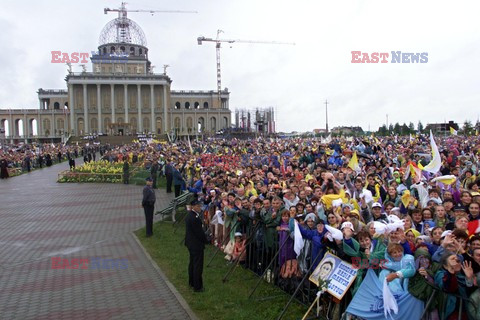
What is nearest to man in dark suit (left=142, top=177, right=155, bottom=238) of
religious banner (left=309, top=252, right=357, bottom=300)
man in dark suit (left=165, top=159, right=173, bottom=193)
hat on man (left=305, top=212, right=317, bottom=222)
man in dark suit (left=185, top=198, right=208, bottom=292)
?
man in dark suit (left=185, top=198, right=208, bottom=292)

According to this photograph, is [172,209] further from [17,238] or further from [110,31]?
[110,31]

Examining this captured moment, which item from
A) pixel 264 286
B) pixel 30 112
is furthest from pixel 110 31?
pixel 264 286

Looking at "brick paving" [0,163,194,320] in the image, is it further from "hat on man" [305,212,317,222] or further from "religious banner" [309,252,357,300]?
"hat on man" [305,212,317,222]

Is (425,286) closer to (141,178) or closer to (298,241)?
(298,241)

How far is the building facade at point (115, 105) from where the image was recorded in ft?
331

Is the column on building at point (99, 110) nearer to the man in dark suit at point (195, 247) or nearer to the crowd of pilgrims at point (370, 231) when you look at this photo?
the crowd of pilgrims at point (370, 231)

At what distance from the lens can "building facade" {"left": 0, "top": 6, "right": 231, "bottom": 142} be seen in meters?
101

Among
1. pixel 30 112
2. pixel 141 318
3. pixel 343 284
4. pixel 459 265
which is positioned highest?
pixel 30 112

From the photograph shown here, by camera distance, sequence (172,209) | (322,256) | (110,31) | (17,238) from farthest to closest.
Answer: (110,31), (172,209), (17,238), (322,256)

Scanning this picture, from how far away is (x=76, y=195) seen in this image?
22188 millimetres

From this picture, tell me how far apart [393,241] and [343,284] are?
0.97 meters

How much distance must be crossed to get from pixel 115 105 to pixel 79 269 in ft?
323

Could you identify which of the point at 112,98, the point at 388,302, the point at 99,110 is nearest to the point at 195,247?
the point at 388,302

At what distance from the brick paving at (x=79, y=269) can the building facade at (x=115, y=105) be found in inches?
3149
